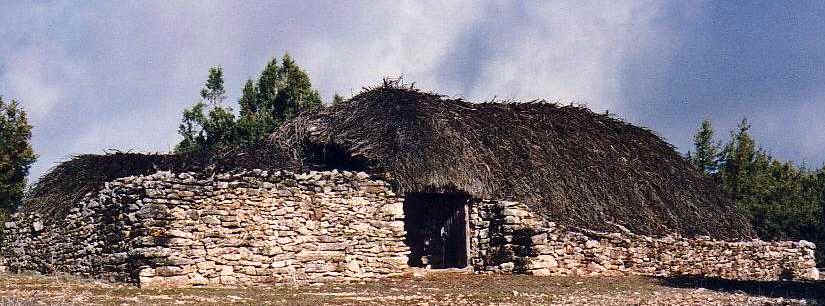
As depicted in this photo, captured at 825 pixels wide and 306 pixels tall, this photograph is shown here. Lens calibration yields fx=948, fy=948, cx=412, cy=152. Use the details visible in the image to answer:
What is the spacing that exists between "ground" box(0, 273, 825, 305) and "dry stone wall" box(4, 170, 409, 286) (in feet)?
1.96

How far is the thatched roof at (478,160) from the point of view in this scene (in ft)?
74.3

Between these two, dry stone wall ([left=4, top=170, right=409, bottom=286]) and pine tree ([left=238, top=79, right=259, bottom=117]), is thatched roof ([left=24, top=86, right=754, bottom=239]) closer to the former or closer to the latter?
dry stone wall ([left=4, top=170, right=409, bottom=286])

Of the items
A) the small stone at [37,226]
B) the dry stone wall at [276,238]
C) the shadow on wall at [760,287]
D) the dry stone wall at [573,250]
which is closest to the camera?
the dry stone wall at [276,238]

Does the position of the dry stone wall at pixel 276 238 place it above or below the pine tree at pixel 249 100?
below

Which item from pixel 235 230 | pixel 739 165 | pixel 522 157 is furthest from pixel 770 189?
pixel 235 230

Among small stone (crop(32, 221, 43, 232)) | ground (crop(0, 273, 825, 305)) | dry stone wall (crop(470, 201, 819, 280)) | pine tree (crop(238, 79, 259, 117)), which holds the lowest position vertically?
ground (crop(0, 273, 825, 305))

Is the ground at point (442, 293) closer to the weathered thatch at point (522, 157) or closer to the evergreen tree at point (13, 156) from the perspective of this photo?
the weathered thatch at point (522, 157)

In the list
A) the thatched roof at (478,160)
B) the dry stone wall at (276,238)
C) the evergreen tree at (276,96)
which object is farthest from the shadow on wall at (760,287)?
the evergreen tree at (276,96)

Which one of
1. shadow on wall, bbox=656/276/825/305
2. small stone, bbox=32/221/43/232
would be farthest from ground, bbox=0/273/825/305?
small stone, bbox=32/221/43/232

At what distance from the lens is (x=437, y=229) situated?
82.3 feet

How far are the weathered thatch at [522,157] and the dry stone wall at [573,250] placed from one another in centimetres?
87

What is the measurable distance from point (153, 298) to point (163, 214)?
2704 mm

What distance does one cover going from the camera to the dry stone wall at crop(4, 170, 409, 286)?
17922mm

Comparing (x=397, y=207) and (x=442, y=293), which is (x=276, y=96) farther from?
(x=442, y=293)
